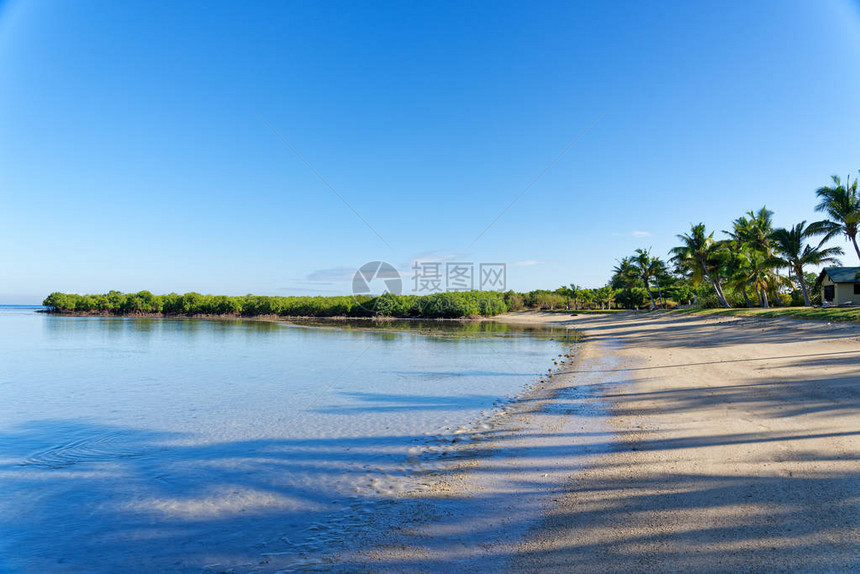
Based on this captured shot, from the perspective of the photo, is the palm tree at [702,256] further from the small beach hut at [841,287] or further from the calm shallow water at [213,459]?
the calm shallow water at [213,459]

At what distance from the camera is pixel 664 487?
5766 millimetres

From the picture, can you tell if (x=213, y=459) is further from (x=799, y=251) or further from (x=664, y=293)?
(x=664, y=293)

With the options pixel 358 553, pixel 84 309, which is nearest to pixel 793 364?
pixel 358 553

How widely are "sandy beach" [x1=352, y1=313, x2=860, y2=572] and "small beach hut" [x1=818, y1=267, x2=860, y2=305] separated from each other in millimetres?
37743

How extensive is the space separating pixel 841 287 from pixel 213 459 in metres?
51.8

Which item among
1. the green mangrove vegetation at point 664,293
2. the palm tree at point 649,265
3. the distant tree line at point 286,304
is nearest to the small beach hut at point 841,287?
the green mangrove vegetation at point 664,293

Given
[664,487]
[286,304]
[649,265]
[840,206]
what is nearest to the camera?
[664,487]

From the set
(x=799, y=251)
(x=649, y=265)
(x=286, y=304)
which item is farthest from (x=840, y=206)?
(x=286, y=304)

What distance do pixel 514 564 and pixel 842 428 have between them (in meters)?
6.68

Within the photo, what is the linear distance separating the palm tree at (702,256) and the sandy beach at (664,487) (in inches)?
1616

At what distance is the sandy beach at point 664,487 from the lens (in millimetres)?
4273

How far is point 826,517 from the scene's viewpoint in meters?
4.61

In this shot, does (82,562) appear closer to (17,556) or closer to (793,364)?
(17,556)

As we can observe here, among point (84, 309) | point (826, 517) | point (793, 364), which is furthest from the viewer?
point (84, 309)
